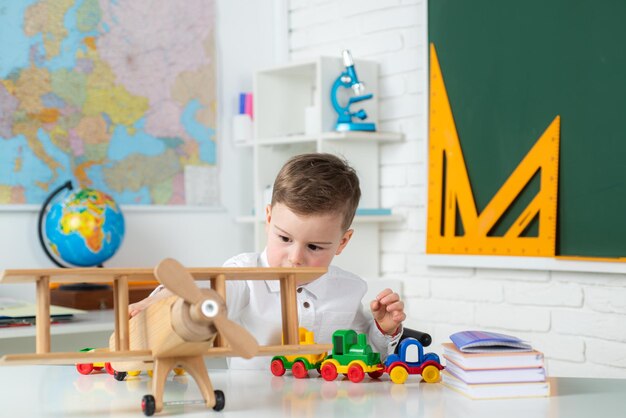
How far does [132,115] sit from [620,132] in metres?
1.78

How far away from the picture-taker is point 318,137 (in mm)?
3254

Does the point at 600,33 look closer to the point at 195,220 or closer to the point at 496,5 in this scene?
the point at 496,5

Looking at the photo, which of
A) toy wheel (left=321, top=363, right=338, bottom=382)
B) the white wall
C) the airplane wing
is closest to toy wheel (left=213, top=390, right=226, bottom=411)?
the airplane wing

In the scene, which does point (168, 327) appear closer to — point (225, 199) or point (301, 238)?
point (301, 238)

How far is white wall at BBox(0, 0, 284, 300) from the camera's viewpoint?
339cm

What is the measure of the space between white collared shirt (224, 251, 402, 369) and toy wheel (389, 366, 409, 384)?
0.28 metres

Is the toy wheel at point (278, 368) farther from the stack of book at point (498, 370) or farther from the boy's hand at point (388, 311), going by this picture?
the stack of book at point (498, 370)

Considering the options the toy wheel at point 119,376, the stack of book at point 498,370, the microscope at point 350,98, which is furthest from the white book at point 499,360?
the microscope at point 350,98

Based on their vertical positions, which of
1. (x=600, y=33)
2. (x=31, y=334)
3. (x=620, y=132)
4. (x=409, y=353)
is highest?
(x=600, y=33)

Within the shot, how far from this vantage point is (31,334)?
2311 mm

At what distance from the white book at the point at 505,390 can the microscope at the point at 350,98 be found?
6.50 ft

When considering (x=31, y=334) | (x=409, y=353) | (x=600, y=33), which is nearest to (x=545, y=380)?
(x=409, y=353)

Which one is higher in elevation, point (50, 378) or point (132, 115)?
point (132, 115)

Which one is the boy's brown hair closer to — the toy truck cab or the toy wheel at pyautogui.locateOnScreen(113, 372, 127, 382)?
the toy truck cab
